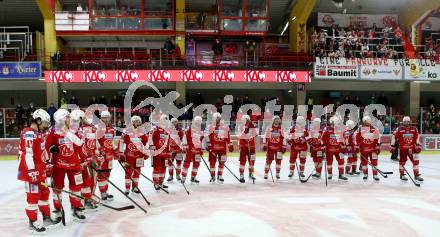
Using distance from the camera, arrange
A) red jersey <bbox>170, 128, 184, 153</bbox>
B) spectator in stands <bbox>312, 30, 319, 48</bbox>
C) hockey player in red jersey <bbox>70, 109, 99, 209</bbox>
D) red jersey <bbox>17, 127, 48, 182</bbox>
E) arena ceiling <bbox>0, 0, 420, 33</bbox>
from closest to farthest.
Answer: red jersey <bbox>17, 127, 48, 182</bbox> → hockey player in red jersey <bbox>70, 109, 99, 209</bbox> → red jersey <bbox>170, 128, 184, 153</bbox> → spectator in stands <bbox>312, 30, 319, 48</bbox> → arena ceiling <bbox>0, 0, 420, 33</bbox>

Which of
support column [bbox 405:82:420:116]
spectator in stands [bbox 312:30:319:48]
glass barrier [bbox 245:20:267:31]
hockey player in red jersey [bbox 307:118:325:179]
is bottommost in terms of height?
hockey player in red jersey [bbox 307:118:325:179]

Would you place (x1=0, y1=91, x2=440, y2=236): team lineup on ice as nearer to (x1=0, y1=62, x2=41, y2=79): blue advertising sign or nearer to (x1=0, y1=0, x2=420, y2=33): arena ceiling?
(x1=0, y1=62, x2=41, y2=79): blue advertising sign

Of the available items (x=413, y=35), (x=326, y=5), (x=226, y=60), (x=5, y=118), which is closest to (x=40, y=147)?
(x=5, y=118)

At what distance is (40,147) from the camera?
19.2 ft

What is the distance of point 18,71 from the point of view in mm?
18562

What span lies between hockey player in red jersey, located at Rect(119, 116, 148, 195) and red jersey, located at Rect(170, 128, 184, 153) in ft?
4.06

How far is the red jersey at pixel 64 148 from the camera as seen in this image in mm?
6320

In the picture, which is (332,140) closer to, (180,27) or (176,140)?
(176,140)

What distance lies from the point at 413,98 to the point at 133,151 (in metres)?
19.5

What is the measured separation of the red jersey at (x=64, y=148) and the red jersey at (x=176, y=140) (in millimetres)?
3534

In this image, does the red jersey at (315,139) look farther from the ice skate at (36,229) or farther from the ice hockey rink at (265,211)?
the ice skate at (36,229)

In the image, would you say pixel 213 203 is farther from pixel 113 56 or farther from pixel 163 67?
pixel 113 56

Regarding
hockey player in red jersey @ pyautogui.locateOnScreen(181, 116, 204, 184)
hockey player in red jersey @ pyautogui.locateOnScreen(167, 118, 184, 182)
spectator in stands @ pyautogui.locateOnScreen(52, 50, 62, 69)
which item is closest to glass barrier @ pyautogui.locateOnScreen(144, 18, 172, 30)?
spectator in stands @ pyautogui.locateOnScreen(52, 50, 62, 69)

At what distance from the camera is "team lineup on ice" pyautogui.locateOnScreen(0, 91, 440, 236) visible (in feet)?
20.1
